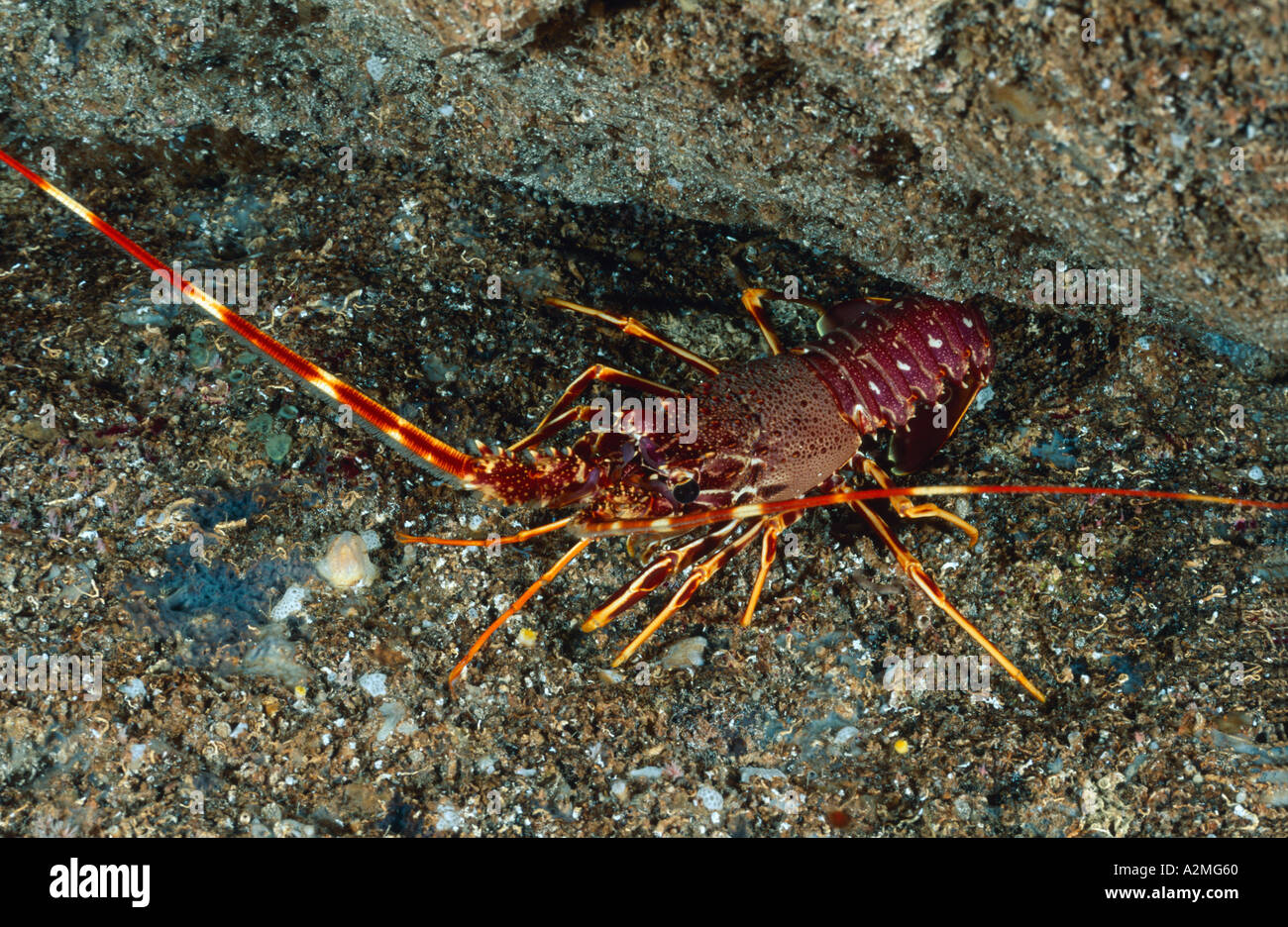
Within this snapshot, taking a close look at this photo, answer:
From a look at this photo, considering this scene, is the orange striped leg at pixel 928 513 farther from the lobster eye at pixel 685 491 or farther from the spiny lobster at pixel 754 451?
the lobster eye at pixel 685 491

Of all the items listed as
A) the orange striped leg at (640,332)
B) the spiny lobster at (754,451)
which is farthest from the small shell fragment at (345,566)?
the orange striped leg at (640,332)

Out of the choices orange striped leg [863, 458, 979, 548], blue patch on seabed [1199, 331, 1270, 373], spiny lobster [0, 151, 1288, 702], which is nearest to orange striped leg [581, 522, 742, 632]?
spiny lobster [0, 151, 1288, 702]

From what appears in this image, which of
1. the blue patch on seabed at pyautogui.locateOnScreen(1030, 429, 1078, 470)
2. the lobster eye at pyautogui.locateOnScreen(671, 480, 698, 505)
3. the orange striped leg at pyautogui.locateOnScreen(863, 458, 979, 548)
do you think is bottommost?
the orange striped leg at pyautogui.locateOnScreen(863, 458, 979, 548)

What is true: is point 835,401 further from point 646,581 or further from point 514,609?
point 514,609

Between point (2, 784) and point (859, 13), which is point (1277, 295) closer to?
point (859, 13)

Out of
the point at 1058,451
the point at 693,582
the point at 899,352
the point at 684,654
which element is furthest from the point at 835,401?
the point at 684,654

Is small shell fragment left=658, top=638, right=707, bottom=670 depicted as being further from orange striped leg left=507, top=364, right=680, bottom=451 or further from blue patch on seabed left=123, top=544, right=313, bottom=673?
blue patch on seabed left=123, top=544, right=313, bottom=673
